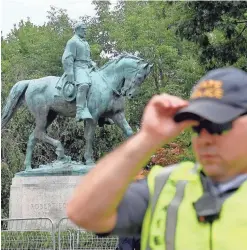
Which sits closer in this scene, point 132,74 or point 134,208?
point 134,208

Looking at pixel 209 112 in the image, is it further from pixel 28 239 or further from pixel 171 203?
pixel 28 239

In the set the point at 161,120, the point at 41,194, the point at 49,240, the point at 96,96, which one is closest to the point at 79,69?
the point at 96,96

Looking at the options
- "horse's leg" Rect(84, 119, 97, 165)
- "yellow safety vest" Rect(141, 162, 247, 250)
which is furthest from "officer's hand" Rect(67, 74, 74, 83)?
"yellow safety vest" Rect(141, 162, 247, 250)

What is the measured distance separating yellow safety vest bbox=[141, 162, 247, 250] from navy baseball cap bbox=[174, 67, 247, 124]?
0.19m

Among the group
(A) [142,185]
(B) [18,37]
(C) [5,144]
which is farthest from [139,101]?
(A) [142,185]

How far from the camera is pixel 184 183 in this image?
203cm

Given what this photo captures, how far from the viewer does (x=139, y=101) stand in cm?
3362

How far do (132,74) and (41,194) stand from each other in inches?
122

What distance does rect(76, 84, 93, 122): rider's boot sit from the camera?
16.7m

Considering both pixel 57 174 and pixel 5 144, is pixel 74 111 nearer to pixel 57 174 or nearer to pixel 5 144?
pixel 57 174

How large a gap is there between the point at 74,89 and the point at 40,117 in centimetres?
119

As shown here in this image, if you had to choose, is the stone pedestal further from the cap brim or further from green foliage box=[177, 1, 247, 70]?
the cap brim

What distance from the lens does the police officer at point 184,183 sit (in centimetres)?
183

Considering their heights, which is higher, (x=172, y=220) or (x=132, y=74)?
(x=132, y=74)
